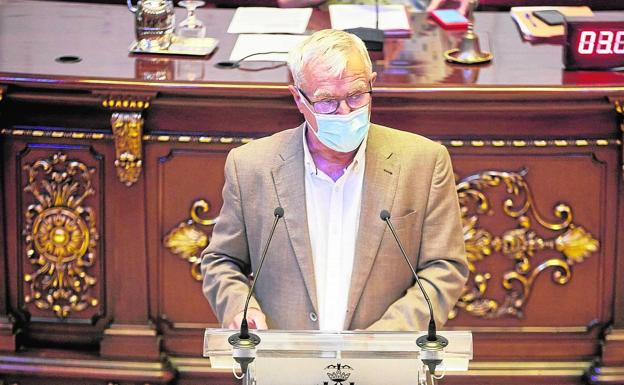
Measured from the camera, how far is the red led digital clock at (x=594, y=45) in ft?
13.0

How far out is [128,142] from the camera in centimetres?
383

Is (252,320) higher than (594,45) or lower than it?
lower

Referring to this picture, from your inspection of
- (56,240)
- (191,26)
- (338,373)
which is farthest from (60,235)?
(338,373)

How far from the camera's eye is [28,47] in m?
4.20

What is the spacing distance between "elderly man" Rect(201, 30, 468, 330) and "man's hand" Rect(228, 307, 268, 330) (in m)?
0.04

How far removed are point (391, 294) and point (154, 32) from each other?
177cm

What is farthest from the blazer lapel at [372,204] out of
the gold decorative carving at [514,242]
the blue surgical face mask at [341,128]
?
the gold decorative carving at [514,242]

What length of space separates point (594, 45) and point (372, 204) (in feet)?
5.23

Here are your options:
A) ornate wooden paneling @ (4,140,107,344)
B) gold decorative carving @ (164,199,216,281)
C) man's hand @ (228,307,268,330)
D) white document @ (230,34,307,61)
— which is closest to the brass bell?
white document @ (230,34,307,61)

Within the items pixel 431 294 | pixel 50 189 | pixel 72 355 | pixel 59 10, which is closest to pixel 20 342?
pixel 72 355

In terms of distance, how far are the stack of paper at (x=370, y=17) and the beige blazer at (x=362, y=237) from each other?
175 cm

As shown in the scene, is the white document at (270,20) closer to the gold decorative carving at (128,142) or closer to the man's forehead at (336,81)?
the gold decorative carving at (128,142)

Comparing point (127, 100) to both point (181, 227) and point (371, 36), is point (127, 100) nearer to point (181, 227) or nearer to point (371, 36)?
point (181, 227)

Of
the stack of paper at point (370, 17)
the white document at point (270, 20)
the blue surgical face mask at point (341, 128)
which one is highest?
the blue surgical face mask at point (341, 128)
